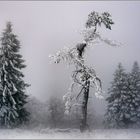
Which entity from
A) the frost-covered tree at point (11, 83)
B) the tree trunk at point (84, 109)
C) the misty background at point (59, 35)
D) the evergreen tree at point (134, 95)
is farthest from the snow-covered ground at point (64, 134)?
the misty background at point (59, 35)

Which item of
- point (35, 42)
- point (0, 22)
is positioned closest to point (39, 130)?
point (35, 42)

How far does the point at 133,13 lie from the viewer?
17266 mm

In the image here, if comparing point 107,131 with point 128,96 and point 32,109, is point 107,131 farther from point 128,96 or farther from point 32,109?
point 32,109

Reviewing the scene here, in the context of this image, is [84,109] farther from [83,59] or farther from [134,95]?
[134,95]

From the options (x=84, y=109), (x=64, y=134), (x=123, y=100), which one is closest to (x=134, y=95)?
(x=123, y=100)

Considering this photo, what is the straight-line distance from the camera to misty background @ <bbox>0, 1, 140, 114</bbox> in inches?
646

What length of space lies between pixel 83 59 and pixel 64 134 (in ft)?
9.73

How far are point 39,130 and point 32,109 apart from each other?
3.87 feet

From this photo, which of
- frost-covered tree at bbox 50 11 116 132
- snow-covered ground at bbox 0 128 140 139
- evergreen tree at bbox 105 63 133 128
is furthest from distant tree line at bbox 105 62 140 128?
frost-covered tree at bbox 50 11 116 132

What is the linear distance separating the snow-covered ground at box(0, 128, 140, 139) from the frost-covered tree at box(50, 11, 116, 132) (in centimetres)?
92

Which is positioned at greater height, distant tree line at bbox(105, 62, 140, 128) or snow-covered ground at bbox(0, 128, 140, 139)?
distant tree line at bbox(105, 62, 140, 128)

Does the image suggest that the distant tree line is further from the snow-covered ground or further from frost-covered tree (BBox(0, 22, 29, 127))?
frost-covered tree (BBox(0, 22, 29, 127))

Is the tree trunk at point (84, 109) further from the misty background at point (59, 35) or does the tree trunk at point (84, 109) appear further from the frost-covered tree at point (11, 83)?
the frost-covered tree at point (11, 83)

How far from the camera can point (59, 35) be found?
16.8 metres
